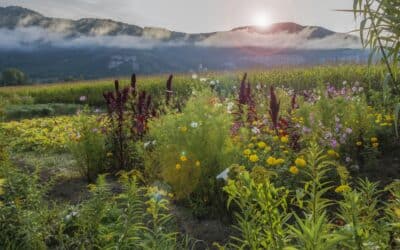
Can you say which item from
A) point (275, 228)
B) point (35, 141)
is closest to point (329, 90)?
point (35, 141)

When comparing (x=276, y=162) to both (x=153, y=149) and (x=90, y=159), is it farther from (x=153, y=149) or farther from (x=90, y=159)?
(x=90, y=159)

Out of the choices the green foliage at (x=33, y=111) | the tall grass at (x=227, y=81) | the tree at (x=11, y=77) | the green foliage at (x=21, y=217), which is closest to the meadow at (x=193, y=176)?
the green foliage at (x=21, y=217)

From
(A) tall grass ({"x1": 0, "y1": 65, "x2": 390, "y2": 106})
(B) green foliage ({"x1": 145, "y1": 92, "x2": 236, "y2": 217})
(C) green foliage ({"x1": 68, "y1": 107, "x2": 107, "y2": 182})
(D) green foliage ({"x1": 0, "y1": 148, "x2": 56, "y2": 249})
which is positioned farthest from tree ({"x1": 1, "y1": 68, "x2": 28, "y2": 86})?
(D) green foliage ({"x1": 0, "y1": 148, "x2": 56, "y2": 249})

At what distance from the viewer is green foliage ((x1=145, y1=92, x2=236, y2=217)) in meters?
4.51

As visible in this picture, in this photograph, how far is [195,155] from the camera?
4.64 metres

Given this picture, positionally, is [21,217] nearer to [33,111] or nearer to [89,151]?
[89,151]

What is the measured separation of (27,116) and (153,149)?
11.1m

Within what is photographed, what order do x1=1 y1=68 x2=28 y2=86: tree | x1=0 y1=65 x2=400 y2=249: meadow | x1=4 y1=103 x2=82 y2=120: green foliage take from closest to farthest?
x1=0 y1=65 x2=400 y2=249: meadow < x1=4 y1=103 x2=82 y2=120: green foliage < x1=1 y1=68 x2=28 y2=86: tree

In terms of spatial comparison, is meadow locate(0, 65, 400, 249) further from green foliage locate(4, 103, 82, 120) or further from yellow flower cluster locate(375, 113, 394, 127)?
green foliage locate(4, 103, 82, 120)

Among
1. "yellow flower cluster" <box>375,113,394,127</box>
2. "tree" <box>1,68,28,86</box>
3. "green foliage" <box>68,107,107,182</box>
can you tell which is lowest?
"tree" <box>1,68,28,86</box>

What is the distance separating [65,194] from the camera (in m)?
5.00

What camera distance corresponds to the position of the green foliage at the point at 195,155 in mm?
4508

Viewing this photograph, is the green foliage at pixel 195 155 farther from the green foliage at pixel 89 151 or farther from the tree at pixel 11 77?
the tree at pixel 11 77

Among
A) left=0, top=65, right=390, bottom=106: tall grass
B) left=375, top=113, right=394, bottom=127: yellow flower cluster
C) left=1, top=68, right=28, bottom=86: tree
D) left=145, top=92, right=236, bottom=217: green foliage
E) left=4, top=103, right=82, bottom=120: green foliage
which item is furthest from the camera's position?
left=1, top=68, right=28, bottom=86: tree
